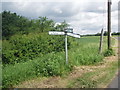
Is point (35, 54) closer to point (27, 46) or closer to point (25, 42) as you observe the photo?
point (27, 46)

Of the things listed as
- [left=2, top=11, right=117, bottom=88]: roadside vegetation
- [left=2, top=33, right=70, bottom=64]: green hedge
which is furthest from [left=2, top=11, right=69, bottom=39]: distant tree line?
→ [left=2, top=33, right=70, bottom=64]: green hedge

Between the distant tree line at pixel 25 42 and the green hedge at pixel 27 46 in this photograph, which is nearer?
the green hedge at pixel 27 46

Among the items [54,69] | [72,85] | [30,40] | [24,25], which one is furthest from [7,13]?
[72,85]

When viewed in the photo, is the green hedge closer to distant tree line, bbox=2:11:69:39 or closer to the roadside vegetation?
the roadside vegetation

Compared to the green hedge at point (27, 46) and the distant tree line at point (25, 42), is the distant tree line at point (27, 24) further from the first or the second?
the green hedge at point (27, 46)

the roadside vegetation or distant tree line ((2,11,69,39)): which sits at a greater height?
distant tree line ((2,11,69,39))

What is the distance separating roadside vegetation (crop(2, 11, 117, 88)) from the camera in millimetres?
6625

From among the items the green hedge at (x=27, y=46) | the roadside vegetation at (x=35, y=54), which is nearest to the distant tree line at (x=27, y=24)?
the roadside vegetation at (x=35, y=54)

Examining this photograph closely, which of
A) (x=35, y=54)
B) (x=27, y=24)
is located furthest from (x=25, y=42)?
(x=27, y=24)

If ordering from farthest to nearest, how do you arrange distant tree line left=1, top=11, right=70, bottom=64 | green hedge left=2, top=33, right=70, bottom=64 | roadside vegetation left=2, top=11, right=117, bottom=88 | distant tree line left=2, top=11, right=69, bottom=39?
distant tree line left=2, top=11, right=69, bottom=39 < distant tree line left=1, top=11, right=70, bottom=64 < green hedge left=2, top=33, right=70, bottom=64 < roadside vegetation left=2, top=11, right=117, bottom=88

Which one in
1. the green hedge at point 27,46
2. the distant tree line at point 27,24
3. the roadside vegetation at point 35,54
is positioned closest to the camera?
the roadside vegetation at point 35,54

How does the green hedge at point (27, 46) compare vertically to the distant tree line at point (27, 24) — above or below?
below

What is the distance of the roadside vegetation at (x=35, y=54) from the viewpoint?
662 centimetres

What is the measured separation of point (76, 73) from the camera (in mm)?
6898
